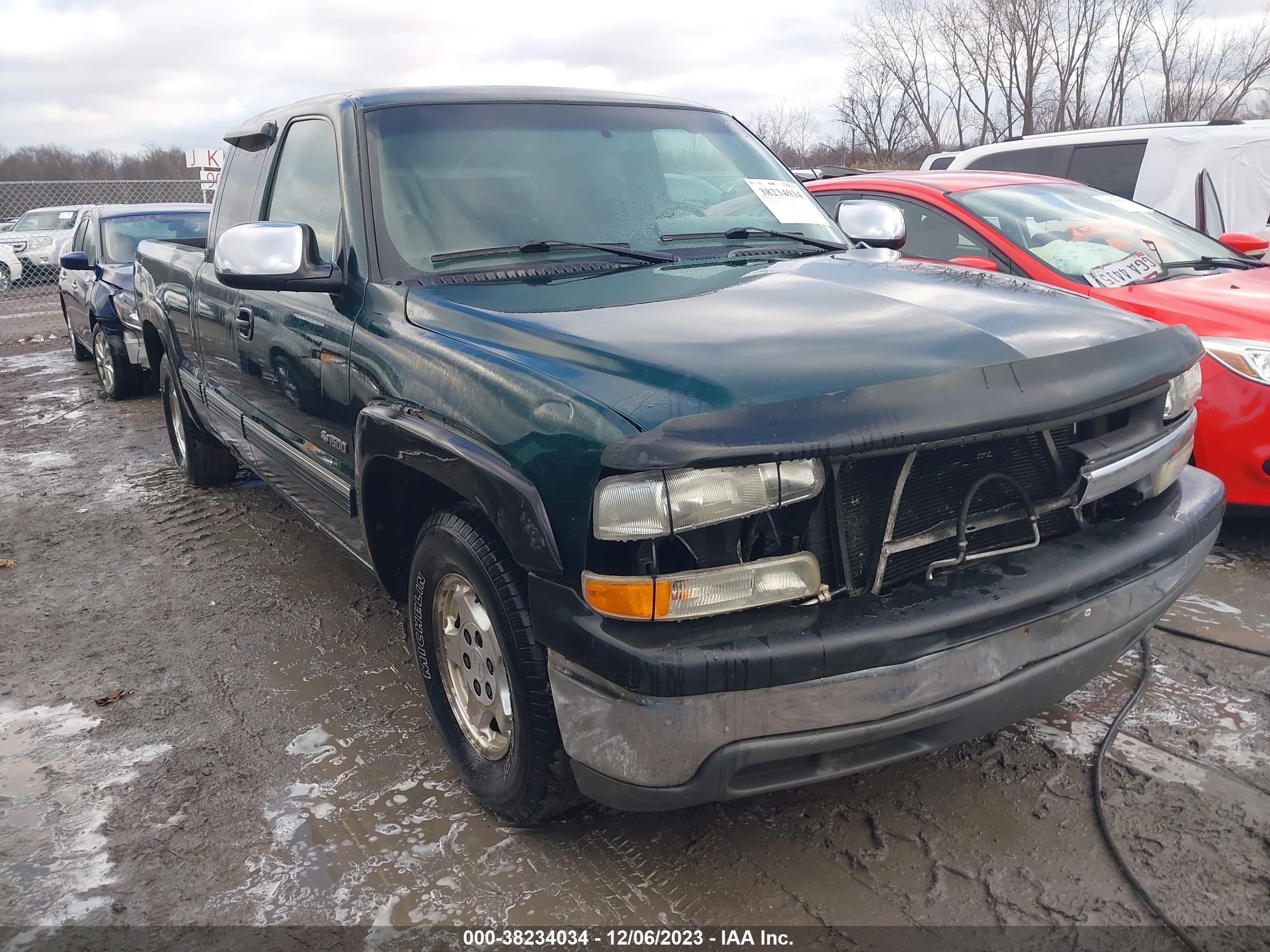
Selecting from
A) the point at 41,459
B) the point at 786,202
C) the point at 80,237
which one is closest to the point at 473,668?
the point at 786,202

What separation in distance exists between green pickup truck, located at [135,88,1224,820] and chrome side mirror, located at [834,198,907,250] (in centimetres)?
62

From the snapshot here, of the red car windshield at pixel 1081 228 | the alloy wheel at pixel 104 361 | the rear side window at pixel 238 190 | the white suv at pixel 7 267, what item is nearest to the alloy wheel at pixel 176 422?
the rear side window at pixel 238 190

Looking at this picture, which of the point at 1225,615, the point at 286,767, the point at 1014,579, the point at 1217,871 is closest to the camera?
the point at 1014,579

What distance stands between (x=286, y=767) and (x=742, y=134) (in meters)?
2.77

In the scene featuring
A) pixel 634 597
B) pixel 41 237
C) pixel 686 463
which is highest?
pixel 41 237

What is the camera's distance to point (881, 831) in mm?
2533

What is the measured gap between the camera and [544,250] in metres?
3.04

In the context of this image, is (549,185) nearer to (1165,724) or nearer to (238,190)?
(238,190)

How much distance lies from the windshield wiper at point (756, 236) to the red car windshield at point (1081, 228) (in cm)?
188

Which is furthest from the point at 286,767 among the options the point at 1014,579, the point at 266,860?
the point at 1014,579

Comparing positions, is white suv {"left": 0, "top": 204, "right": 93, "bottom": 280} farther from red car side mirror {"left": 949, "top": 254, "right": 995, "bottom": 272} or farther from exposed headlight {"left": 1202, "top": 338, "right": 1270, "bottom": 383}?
exposed headlight {"left": 1202, "top": 338, "right": 1270, "bottom": 383}

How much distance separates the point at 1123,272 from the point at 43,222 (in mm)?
21560

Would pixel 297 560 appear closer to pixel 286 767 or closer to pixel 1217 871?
pixel 286 767

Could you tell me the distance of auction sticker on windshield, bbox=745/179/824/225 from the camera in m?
3.56
